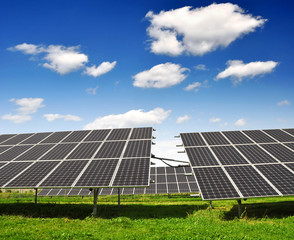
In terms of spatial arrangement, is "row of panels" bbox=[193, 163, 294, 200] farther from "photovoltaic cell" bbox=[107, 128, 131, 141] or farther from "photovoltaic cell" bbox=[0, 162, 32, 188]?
"photovoltaic cell" bbox=[0, 162, 32, 188]

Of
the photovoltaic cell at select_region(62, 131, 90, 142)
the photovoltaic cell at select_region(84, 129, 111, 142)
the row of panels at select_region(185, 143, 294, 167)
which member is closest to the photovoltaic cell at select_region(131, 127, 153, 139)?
the photovoltaic cell at select_region(84, 129, 111, 142)

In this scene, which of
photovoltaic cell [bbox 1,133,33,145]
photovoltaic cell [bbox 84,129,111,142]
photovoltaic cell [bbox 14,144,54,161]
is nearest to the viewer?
photovoltaic cell [bbox 14,144,54,161]

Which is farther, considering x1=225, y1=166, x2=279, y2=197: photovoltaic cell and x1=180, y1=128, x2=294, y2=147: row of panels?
x1=180, y1=128, x2=294, y2=147: row of panels

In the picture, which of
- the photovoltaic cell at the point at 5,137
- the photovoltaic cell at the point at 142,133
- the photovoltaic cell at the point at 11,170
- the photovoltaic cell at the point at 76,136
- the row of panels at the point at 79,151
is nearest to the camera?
the photovoltaic cell at the point at 11,170

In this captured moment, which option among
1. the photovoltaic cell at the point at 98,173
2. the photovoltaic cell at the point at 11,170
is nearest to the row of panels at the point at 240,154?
the photovoltaic cell at the point at 98,173

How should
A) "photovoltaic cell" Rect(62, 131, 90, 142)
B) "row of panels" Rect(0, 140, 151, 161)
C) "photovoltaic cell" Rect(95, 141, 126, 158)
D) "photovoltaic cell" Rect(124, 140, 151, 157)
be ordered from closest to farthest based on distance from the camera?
"photovoltaic cell" Rect(124, 140, 151, 157), "photovoltaic cell" Rect(95, 141, 126, 158), "row of panels" Rect(0, 140, 151, 161), "photovoltaic cell" Rect(62, 131, 90, 142)

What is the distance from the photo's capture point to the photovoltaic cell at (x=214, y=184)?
44.9ft

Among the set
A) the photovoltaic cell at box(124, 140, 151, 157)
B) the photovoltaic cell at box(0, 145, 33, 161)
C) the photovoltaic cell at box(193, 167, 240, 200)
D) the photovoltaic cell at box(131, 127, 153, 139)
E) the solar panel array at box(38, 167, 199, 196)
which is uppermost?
the photovoltaic cell at box(131, 127, 153, 139)

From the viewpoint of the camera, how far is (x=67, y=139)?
24016mm

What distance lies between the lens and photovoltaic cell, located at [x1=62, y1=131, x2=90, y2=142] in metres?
23.6

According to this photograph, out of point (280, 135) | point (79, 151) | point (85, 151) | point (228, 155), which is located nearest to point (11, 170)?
point (79, 151)

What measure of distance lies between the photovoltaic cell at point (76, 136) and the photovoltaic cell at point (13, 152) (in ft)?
13.2

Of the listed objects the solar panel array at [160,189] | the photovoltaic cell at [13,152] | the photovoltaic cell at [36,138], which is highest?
the photovoltaic cell at [36,138]

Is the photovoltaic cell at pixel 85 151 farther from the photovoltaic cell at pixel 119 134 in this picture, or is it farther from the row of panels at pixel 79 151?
the photovoltaic cell at pixel 119 134
